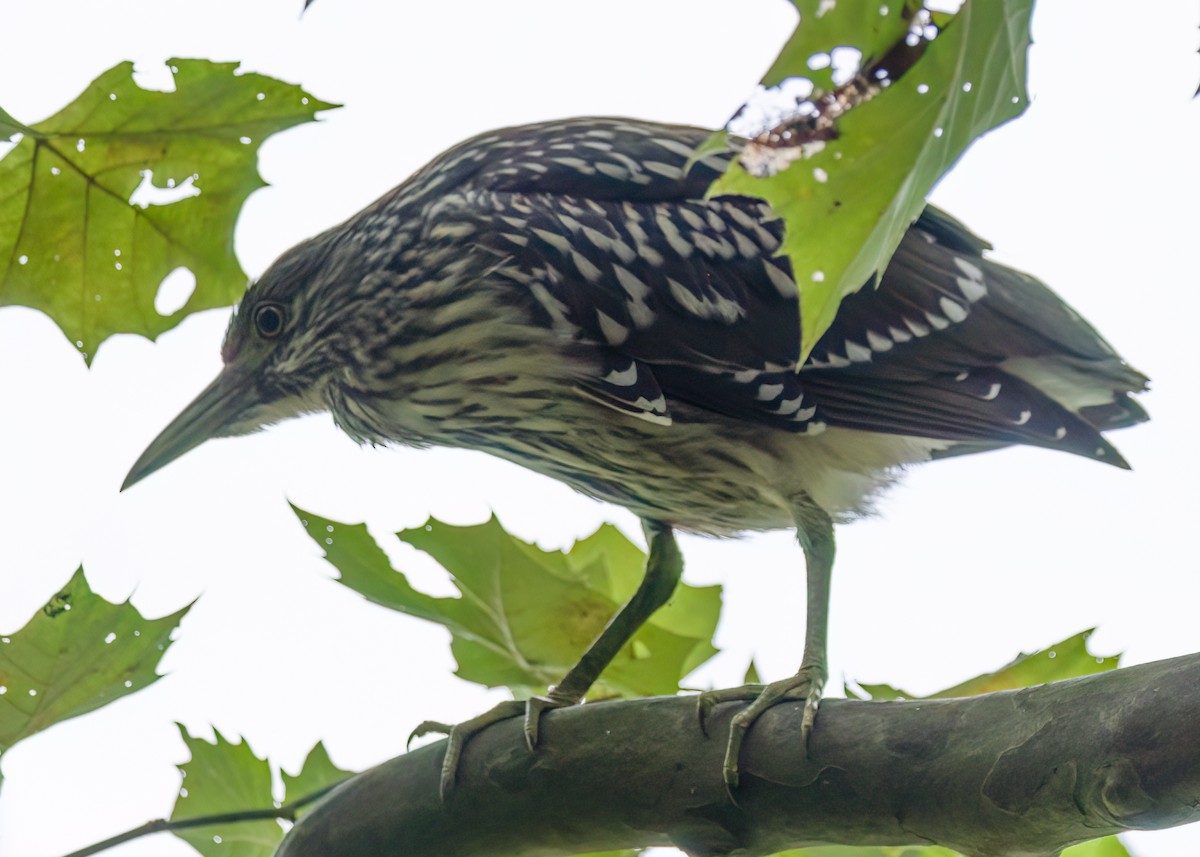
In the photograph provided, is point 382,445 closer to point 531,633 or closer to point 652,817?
point 531,633

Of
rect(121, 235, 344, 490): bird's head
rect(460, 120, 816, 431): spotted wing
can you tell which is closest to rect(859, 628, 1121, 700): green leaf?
rect(460, 120, 816, 431): spotted wing

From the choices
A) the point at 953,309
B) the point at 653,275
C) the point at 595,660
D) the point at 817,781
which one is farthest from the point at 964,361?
the point at 817,781

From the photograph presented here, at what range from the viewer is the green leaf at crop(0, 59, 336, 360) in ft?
4.00

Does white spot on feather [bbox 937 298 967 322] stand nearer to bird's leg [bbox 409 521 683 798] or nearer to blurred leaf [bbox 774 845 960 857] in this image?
bird's leg [bbox 409 521 683 798]

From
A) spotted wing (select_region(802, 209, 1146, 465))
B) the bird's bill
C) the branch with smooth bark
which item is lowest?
the branch with smooth bark

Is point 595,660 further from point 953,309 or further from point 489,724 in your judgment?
point 953,309

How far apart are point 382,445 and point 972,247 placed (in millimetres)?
770

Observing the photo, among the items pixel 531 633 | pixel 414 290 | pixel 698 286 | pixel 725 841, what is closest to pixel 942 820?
pixel 725 841

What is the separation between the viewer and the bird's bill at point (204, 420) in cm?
150

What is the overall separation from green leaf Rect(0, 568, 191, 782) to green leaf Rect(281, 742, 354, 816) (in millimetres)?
246

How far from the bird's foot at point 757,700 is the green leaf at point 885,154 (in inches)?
23.1

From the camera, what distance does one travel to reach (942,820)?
35.5 inches

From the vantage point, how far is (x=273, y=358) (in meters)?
1.58

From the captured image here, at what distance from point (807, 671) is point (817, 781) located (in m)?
0.24
